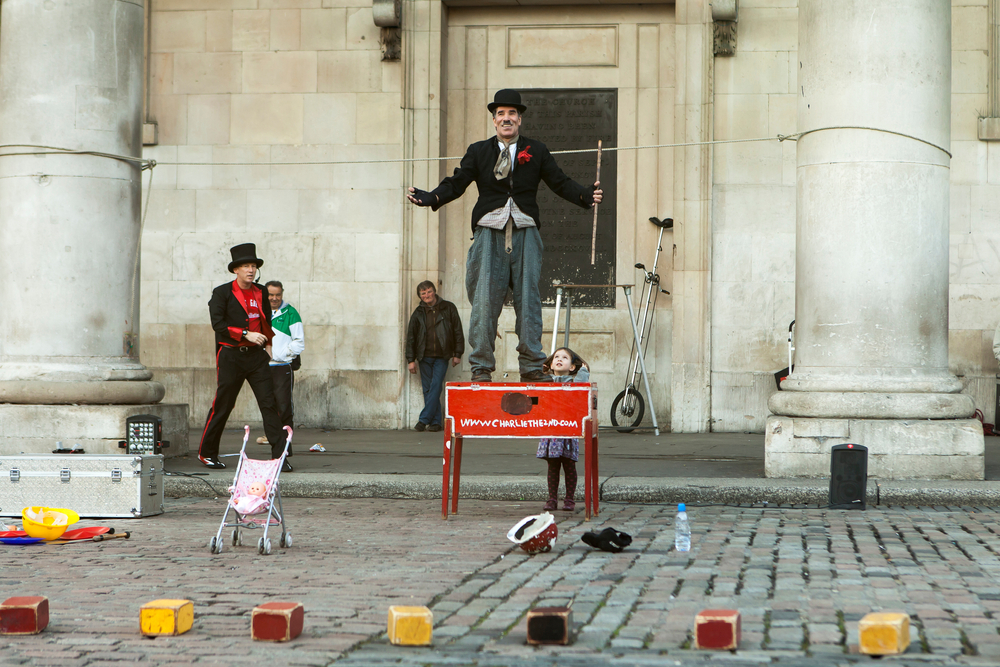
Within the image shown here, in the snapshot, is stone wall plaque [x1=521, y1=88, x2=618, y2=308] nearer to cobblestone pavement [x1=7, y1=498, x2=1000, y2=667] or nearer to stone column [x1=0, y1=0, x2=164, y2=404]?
stone column [x1=0, y1=0, x2=164, y2=404]

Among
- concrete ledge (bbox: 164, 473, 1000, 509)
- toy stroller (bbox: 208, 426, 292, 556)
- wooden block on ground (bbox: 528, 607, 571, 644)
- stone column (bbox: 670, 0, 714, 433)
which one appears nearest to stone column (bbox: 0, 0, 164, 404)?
concrete ledge (bbox: 164, 473, 1000, 509)

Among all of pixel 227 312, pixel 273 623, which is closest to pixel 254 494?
pixel 273 623

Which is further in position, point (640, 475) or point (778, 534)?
point (640, 475)

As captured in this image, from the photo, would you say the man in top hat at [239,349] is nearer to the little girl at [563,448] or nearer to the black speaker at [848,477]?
the little girl at [563,448]

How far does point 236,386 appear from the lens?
10.4 metres

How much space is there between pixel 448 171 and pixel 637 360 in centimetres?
337

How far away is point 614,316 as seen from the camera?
14352 millimetres

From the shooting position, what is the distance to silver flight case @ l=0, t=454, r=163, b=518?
813cm

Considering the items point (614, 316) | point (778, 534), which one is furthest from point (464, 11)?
point (778, 534)

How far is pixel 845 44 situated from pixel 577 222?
5512 millimetres

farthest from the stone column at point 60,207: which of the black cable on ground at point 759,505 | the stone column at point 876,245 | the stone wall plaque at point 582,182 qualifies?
the stone column at point 876,245

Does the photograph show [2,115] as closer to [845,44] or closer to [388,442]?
[388,442]

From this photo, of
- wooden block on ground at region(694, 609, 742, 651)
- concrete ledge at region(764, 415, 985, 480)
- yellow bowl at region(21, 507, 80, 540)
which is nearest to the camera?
wooden block on ground at region(694, 609, 742, 651)

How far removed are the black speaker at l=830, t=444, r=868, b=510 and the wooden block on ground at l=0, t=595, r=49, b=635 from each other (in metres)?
5.63
